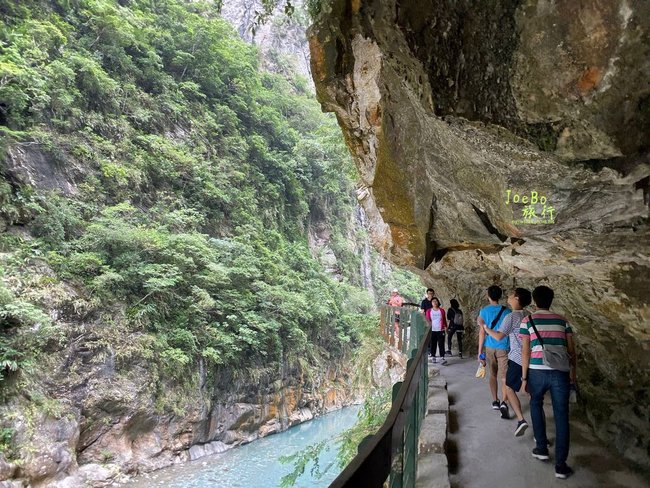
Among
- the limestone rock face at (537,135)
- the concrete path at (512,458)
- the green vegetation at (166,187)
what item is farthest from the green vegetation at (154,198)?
the concrete path at (512,458)

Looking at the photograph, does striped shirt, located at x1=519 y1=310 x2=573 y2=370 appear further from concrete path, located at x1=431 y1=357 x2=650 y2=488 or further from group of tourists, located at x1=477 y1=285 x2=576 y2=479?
concrete path, located at x1=431 y1=357 x2=650 y2=488

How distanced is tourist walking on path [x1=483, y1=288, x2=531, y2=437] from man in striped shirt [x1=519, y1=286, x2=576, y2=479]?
38 cm

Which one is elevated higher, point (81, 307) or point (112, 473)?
point (81, 307)

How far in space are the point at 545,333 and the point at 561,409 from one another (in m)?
0.57

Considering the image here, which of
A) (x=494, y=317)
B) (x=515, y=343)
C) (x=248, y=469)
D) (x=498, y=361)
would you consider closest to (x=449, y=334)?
(x=498, y=361)

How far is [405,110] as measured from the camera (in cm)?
444

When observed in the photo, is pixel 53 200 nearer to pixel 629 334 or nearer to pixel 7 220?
pixel 7 220

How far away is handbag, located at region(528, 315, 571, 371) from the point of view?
3.17 meters

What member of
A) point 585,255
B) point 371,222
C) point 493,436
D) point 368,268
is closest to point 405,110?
point 585,255

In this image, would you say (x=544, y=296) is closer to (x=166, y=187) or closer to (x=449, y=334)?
(x=449, y=334)

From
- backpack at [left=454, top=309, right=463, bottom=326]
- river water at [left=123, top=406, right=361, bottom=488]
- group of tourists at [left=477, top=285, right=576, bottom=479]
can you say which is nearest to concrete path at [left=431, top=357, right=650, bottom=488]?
group of tourists at [left=477, top=285, right=576, bottom=479]

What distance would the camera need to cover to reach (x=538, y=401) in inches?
130

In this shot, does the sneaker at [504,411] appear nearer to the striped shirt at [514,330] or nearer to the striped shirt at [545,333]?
the striped shirt at [514,330]

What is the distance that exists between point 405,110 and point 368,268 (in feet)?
94.4
